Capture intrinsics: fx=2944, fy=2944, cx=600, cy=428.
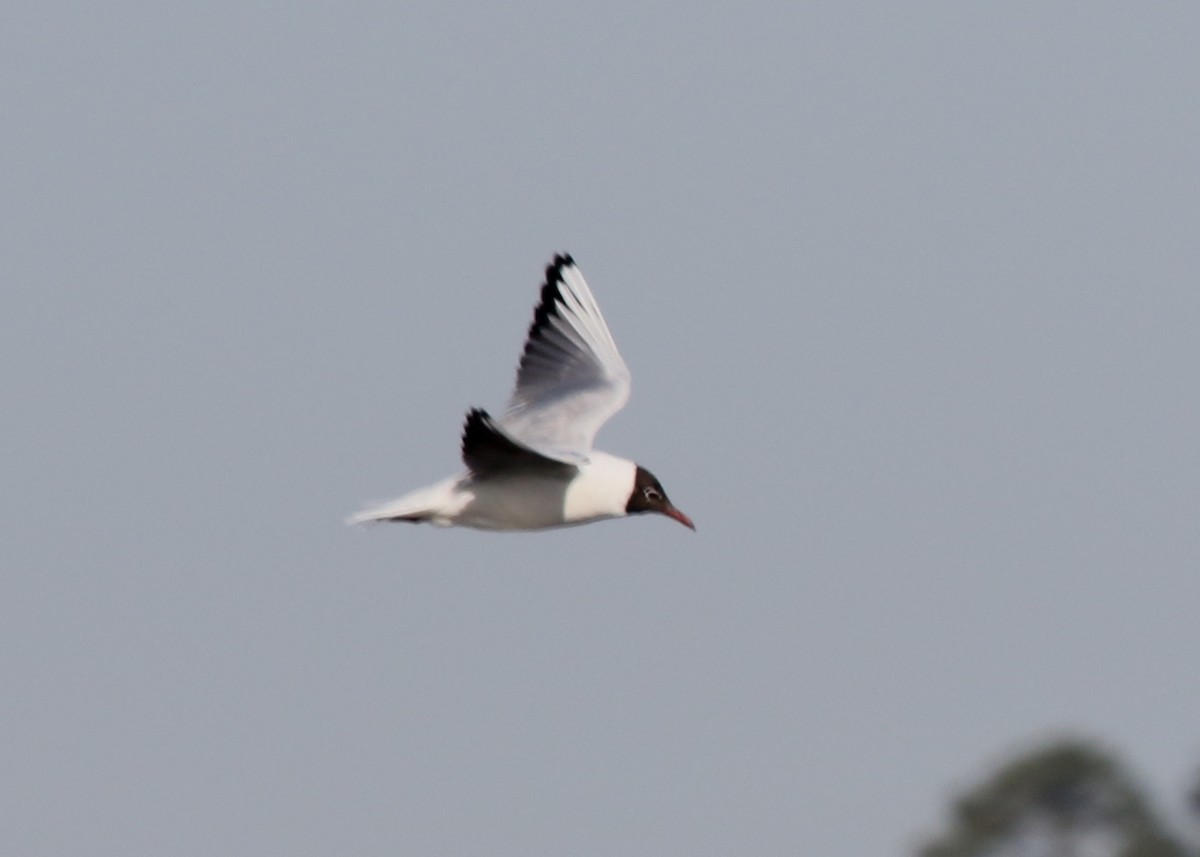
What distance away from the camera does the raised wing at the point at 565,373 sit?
38.8 ft

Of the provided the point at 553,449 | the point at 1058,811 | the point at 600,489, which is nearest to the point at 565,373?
the point at 553,449

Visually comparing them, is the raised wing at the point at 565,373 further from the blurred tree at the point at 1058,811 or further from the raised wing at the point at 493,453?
the blurred tree at the point at 1058,811

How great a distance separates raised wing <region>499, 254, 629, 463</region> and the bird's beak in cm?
39

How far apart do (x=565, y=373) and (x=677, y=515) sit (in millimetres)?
1107

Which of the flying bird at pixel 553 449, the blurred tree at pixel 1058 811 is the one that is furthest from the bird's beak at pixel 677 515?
the blurred tree at pixel 1058 811

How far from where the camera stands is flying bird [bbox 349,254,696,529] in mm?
10758

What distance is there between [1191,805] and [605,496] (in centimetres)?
1311

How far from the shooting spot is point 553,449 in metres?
11.4

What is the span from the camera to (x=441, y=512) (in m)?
11.0

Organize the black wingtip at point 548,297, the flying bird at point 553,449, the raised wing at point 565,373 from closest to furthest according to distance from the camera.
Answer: the flying bird at point 553,449 < the raised wing at point 565,373 < the black wingtip at point 548,297

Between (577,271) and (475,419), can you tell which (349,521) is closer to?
(475,419)

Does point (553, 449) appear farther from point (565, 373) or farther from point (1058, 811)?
point (1058, 811)

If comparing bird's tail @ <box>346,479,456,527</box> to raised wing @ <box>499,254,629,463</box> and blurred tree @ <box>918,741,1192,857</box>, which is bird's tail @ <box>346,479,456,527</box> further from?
blurred tree @ <box>918,741,1192,857</box>

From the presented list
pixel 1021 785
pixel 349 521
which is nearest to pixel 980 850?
pixel 1021 785
